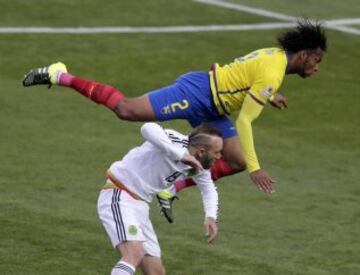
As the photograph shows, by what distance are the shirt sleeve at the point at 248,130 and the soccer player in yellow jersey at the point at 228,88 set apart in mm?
11

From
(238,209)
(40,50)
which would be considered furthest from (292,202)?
(40,50)

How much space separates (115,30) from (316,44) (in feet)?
45.8

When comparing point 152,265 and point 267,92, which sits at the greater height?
point 267,92

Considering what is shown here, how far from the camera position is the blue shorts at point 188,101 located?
13414mm

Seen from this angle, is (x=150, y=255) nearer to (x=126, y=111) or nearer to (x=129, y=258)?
(x=129, y=258)

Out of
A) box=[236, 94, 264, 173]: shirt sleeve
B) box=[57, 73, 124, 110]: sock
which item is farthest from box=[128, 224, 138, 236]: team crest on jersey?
box=[57, 73, 124, 110]: sock

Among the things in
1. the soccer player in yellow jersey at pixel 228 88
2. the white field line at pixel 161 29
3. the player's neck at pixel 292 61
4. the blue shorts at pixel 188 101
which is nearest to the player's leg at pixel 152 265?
the soccer player in yellow jersey at pixel 228 88

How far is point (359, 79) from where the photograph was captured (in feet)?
80.8

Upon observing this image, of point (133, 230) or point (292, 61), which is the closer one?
point (133, 230)

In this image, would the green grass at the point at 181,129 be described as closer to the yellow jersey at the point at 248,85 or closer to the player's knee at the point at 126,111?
the player's knee at the point at 126,111

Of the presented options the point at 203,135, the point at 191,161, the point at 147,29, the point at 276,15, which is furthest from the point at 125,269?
the point at 276,15

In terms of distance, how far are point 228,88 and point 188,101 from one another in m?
0.51

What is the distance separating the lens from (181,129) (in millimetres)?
21047

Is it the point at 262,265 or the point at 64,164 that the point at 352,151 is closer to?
the point at 64,164
